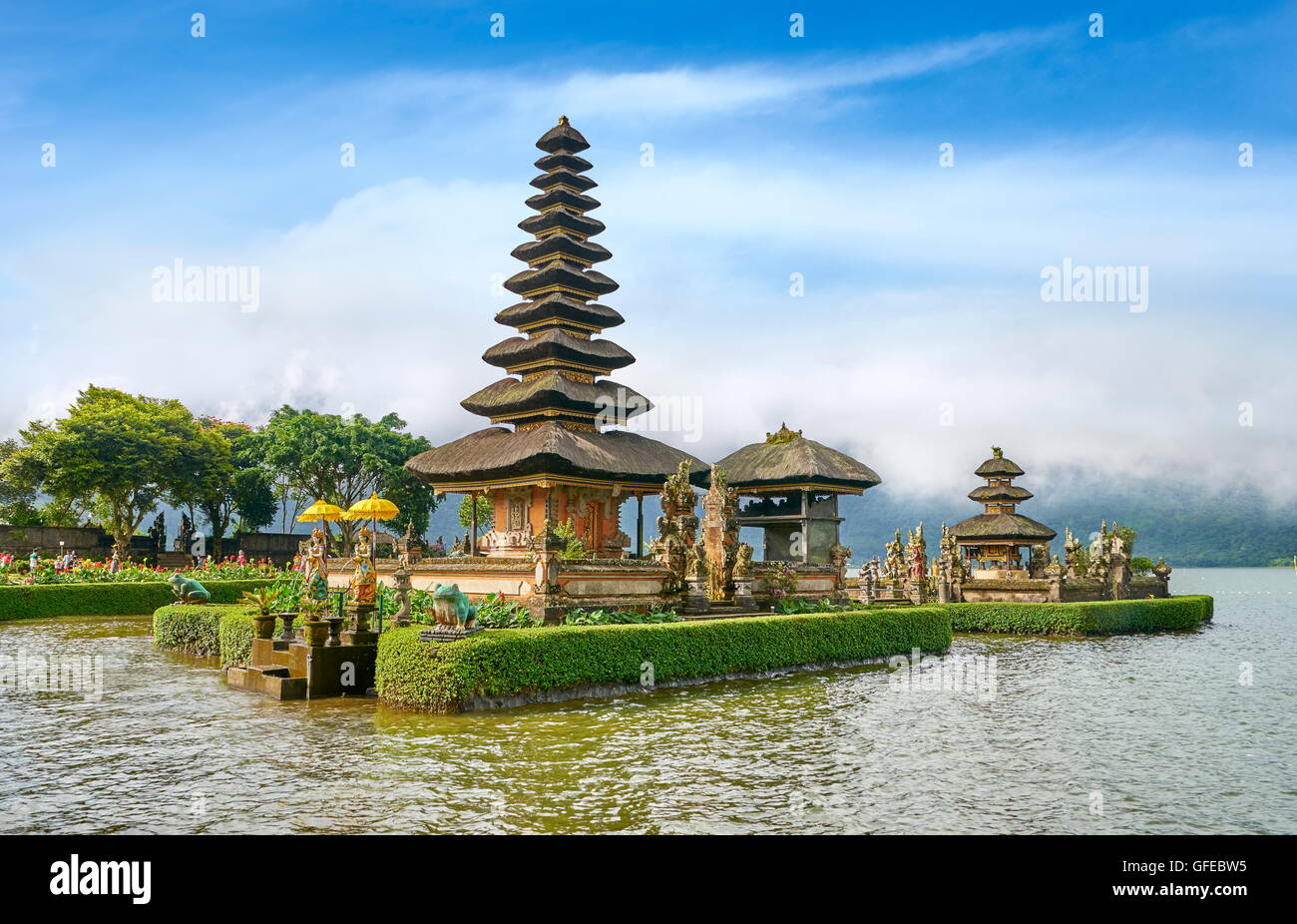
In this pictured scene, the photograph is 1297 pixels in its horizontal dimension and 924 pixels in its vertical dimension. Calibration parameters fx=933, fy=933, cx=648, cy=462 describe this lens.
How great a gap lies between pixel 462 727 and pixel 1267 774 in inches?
452

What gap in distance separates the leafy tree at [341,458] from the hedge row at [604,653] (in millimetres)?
36582

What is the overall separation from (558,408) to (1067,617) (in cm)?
2098

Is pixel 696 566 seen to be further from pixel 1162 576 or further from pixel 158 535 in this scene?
pixel 158 535

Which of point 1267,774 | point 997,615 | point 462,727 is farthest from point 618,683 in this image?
point 997,615

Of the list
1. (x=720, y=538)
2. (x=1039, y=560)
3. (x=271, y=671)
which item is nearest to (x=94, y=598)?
(x=271, y=671)

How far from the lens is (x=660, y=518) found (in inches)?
1045

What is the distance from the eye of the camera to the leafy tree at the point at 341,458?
5566cm

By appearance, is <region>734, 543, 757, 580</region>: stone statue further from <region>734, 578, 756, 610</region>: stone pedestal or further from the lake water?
the lake water

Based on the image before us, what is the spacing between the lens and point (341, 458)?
55.7 meters

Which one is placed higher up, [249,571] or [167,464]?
[167,464]

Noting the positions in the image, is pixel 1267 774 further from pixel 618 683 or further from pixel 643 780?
pixel 618 683

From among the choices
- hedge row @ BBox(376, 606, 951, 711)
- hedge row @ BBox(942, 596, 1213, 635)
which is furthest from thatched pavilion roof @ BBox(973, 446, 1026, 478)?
hedge row @ BBox(376, 606, 951, 711)

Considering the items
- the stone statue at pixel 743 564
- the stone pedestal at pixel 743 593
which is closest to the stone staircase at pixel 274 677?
the stone pedestal at pixel 743 593

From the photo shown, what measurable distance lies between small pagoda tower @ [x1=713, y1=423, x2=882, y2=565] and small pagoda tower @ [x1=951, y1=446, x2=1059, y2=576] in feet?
45.1
